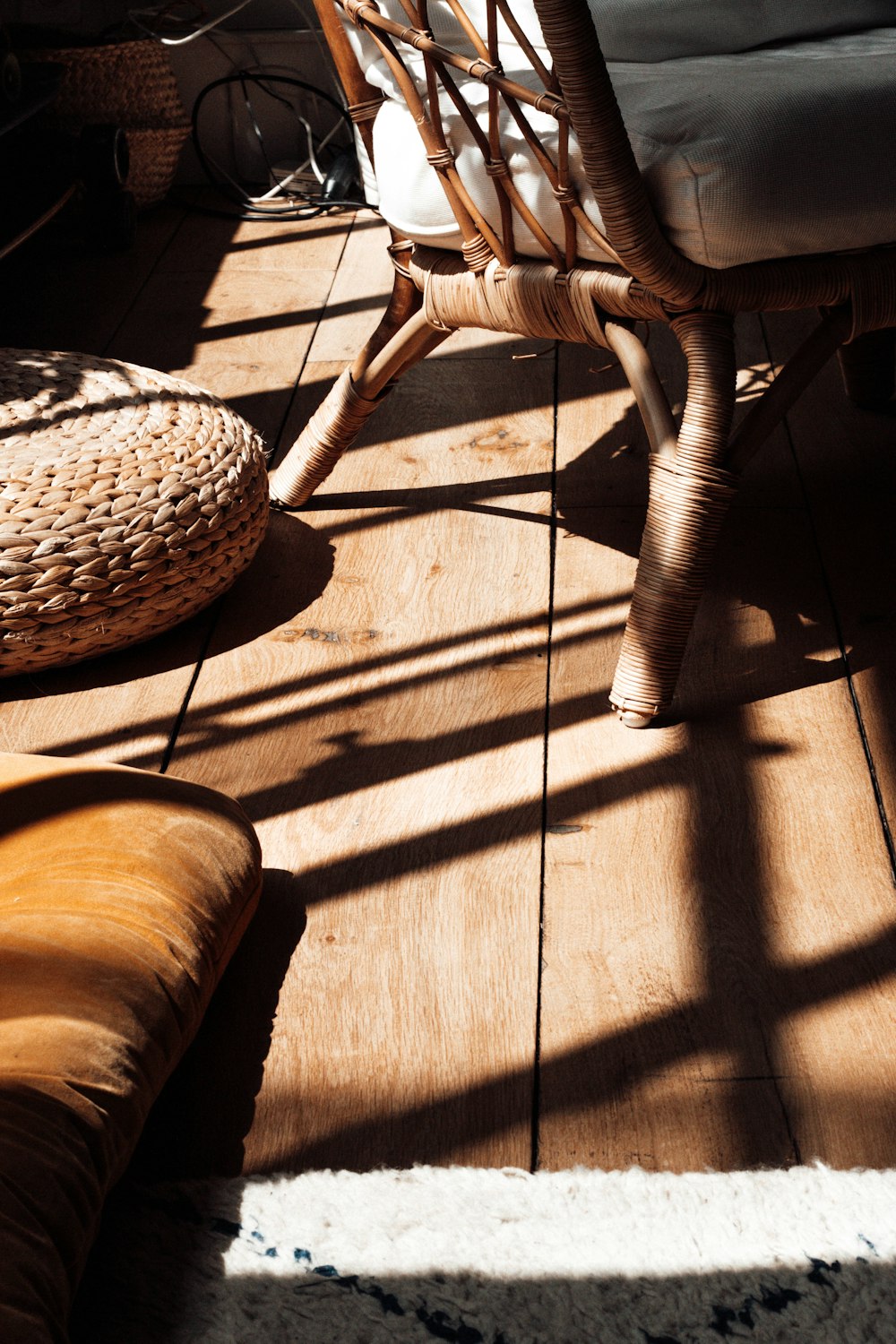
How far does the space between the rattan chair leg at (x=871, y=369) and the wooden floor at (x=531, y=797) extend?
3 centimetres

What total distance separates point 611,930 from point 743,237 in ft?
1.98

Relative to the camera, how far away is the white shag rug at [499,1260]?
0.75 m

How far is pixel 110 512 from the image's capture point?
1.35 meters

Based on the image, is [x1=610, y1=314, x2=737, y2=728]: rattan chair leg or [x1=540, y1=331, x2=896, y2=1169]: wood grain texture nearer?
[x1=540, y1=331, x2=896, y2=1169]: wood grain texture

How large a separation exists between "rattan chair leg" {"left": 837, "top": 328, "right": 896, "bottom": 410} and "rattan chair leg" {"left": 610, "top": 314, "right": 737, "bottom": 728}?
708 millimetres

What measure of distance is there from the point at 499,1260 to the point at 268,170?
280 centimetres

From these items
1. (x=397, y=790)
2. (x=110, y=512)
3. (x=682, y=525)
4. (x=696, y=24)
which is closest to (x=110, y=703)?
(x=110, y=512)

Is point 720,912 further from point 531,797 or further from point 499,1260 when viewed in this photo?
point 499,1260

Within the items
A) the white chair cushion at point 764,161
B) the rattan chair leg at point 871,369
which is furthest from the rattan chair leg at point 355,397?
the rattan chair leg at point 871,369

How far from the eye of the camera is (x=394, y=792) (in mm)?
1228

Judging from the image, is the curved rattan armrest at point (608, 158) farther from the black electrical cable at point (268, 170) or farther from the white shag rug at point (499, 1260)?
the black electrical cable at point (268, 170)

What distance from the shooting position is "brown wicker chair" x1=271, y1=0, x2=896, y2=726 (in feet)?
3.54

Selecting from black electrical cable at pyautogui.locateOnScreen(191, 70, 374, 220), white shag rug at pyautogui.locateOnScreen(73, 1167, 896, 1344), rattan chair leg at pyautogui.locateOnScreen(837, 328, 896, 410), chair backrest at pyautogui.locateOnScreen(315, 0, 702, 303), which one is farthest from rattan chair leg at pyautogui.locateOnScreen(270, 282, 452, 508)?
black electrical cable at pyautogui.locateOnScreen(191, 70, 374, 220)

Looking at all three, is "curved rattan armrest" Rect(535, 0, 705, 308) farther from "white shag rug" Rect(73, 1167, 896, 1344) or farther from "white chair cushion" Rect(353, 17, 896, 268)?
"white shag rug" Rect(73, 1167, 896, 1344)
